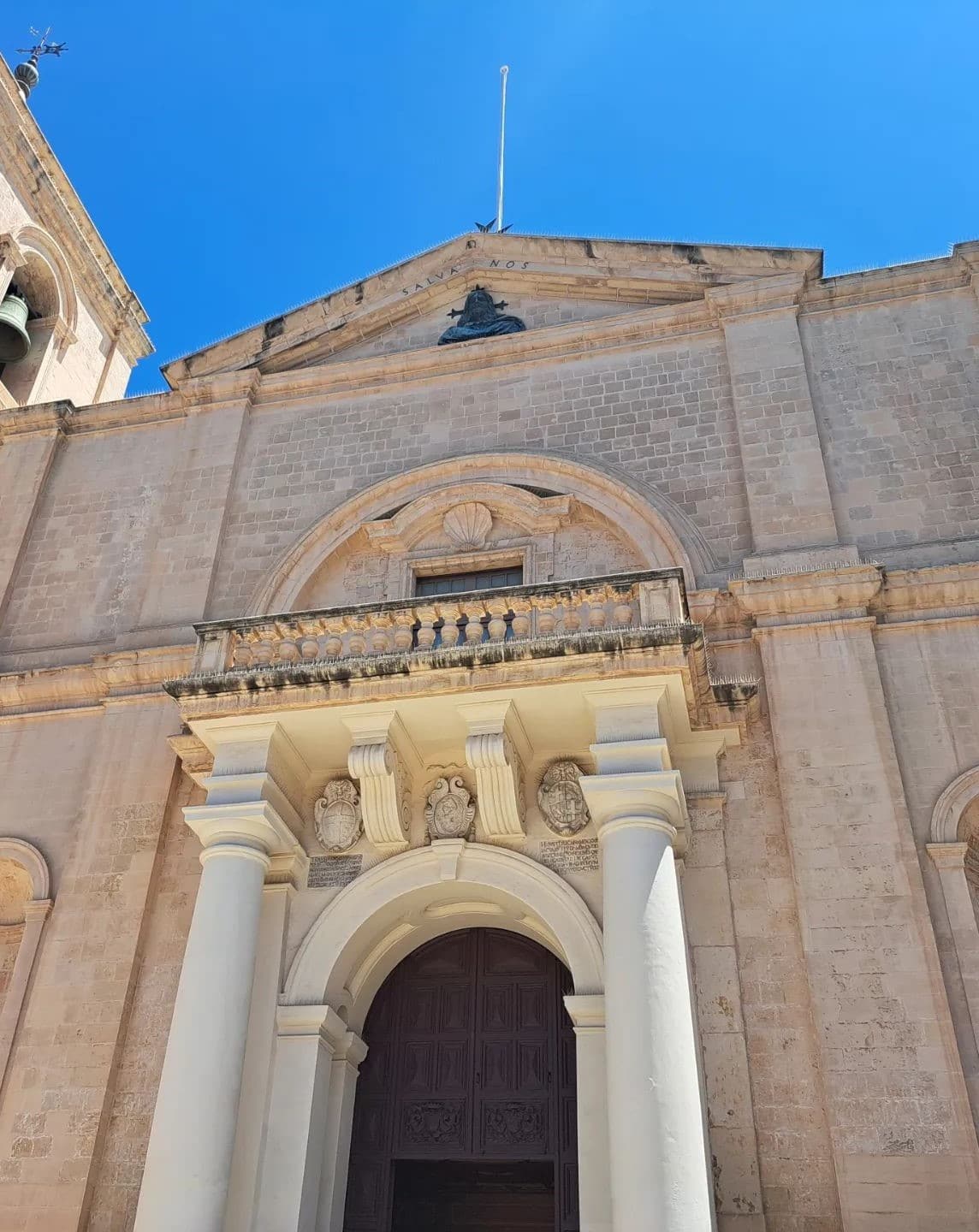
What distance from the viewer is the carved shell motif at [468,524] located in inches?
544

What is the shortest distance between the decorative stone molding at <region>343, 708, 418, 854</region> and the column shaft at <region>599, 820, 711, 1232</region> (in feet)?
6.80

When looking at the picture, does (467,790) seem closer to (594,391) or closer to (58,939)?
(58,939)

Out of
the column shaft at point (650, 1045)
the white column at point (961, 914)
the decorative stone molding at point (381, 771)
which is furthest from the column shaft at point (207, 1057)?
the white column at point (961, 914)

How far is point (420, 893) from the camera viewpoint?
10.6 m

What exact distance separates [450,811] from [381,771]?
91 centimetres

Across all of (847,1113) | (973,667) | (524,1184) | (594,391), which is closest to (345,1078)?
(524,1184)

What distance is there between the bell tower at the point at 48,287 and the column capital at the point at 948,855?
617 inches

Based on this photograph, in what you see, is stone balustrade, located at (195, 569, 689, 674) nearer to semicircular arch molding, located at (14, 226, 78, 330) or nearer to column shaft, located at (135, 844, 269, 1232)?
column shaft, located at (135, 844, 269, 1232)

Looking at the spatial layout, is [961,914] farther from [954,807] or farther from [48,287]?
[48,287]

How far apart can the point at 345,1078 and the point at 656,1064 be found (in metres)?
3.50

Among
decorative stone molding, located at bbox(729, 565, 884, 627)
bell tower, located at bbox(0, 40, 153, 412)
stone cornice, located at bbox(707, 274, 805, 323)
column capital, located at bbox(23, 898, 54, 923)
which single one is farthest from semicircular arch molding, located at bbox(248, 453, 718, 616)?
bell tower, located at bbox(0, 40, 153, 412)

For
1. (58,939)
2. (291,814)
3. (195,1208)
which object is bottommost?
(195,1208)

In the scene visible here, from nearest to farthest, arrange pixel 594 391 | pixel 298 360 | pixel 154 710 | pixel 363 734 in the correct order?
pixel 363 734
pixel 154 710
pixel 594 391
pixel 298 360

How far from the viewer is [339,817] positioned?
10.9m
